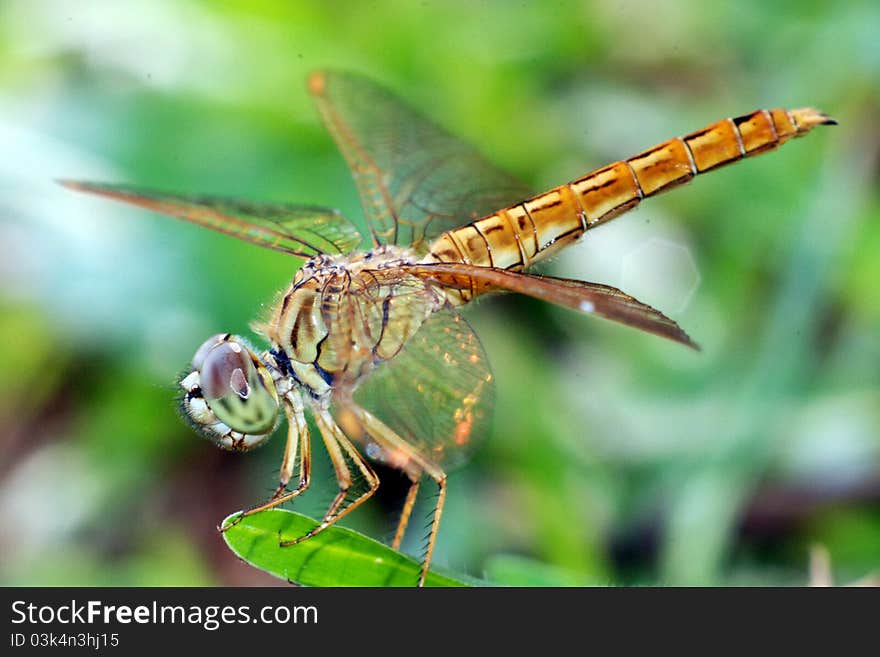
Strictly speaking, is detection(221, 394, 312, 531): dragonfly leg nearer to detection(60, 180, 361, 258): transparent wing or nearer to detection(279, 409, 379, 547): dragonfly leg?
detection(279, 409, 379, 547): dragonfly leg

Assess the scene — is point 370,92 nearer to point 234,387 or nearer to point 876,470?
point 234,387

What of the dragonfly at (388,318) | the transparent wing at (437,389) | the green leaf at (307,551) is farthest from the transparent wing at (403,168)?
the green leaf at (307,551)

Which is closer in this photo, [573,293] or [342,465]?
[573,293]

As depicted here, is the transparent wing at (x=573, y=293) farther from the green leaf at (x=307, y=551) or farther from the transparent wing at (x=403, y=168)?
the green leaf at (x=307, y=551)

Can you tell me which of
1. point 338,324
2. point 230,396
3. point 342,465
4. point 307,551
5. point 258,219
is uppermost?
point 258,219

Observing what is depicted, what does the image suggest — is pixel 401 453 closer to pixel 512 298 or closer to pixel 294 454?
pixel 294 454

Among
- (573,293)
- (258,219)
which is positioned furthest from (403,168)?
(573,293)

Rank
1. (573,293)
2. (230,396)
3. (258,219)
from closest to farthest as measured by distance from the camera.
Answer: (573,293) < (230,396) < (258,219)
